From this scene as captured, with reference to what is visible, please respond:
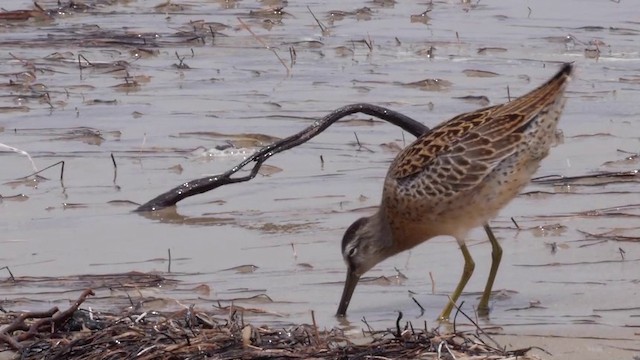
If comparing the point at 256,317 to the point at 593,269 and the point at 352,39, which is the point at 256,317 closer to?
the point at 593,269

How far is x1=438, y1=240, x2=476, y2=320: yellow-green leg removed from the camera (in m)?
5.53

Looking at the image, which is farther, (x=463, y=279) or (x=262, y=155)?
(x=262, y=155)

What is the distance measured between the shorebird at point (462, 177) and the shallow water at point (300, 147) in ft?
0.55

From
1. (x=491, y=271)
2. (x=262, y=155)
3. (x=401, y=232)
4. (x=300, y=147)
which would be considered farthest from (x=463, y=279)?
(x=300, y=147)

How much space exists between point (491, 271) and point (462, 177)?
0.39 metres

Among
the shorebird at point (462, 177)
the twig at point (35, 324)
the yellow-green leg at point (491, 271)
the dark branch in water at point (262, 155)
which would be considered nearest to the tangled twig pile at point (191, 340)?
the twig at point (35, 324)

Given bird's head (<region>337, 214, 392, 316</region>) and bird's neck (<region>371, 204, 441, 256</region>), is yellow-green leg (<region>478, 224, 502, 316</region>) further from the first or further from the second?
bird's head (<region>337, 214, 392, 316</region>)

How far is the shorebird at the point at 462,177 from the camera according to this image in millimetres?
5863

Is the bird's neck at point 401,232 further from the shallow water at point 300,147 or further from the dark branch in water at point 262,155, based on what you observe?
the dark branch in water at point 262,155

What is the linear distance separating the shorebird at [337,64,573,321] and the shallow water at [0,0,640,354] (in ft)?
0.55

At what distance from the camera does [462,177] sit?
5.93 meters

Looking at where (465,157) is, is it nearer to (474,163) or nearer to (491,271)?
(474,163)

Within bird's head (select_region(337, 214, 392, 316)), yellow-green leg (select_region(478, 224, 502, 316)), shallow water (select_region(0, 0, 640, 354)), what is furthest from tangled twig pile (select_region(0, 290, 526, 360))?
bird's head (select_region(337, 214, 392, 316))

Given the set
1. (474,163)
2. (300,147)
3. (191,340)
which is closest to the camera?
(191,340)
